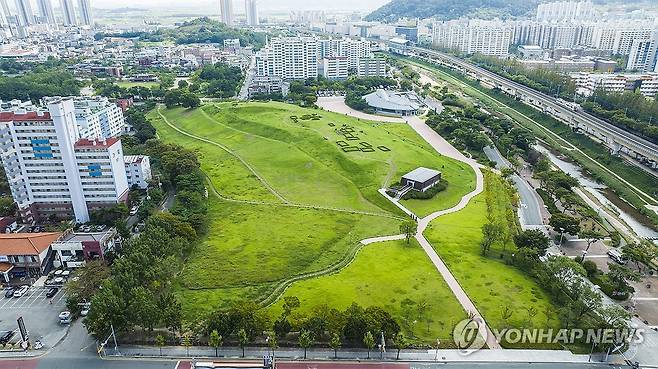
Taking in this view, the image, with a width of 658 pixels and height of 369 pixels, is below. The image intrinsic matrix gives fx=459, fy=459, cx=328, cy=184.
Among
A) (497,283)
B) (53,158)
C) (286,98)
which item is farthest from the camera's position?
(286,98)

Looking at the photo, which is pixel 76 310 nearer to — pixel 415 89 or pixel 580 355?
pixel 580 355

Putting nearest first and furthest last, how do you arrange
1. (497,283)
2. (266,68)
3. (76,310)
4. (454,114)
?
(76,310)
(497,283)
(454,114)
(266,68)

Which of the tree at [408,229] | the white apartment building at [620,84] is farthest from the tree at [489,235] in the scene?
the white apartment building at [620,84]

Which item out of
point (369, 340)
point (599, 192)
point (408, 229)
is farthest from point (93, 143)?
point (599, 192)

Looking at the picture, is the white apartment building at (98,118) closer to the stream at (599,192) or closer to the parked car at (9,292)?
the parked car at (9,292)

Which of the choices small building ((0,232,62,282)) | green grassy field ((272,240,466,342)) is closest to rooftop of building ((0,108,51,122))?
small building ((0,232,62,282))

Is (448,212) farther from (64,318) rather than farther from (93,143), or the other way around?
(93,143)

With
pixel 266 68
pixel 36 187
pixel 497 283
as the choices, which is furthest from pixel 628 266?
pixel 266 68

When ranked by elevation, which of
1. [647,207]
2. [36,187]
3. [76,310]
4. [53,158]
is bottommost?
[647,207]
